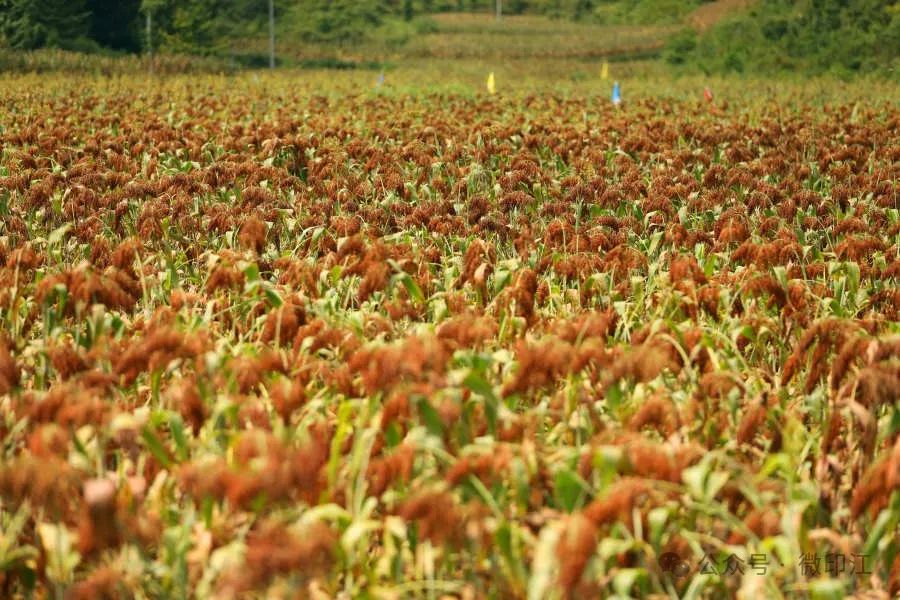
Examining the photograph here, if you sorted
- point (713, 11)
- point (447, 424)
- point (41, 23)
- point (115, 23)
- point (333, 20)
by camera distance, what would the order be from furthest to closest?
point (333, 20) → point (713, 11) → point (115, 23) → point (41, 23) → point (447, 424)

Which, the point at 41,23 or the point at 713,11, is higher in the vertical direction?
the point at 713,11

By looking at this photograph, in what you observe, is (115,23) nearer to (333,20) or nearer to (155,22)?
(155,22)

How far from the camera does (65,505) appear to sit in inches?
86.7

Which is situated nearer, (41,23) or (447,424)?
(447,424)

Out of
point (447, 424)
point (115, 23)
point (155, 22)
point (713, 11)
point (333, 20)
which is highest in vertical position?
point (713, 11)

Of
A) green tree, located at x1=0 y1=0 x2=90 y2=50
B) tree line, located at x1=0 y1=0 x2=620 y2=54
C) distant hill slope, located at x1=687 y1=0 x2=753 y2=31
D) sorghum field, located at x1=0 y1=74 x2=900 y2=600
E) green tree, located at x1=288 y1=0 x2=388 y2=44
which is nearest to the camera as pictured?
sorghum field, located at x1=0 y1=74 x2=900 y2=600

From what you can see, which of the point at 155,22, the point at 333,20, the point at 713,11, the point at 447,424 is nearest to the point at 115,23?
the point at 155,22

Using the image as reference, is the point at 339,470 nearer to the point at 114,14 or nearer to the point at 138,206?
the point at 138,206

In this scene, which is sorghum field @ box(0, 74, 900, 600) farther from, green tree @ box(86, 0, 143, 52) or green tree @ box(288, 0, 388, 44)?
green tree @ box(288, 0, 388, 44)

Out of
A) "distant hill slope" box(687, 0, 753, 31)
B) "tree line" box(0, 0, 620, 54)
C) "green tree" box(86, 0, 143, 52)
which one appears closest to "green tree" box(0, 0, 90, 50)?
"tree line" box(0, 0, 620, 54)

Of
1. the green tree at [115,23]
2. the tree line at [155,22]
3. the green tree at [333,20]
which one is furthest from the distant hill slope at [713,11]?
the green tree at [115,23]

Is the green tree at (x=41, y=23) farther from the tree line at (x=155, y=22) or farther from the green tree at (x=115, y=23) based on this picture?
the green tree at (x=115, y=23)

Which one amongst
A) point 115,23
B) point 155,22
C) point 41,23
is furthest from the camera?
point 155,22

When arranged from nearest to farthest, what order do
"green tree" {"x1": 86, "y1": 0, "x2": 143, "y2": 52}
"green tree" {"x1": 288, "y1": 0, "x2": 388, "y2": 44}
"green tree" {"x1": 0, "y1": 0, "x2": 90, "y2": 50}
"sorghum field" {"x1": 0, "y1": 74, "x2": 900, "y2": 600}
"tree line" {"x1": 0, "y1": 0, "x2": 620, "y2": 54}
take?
"sorghum field" {"x1": 0, "y1": 74, "x2": 900, "y2": 600}, "green tree" {"x1": 0, "y1": 0, "x2": 90, "y2": 50}, "tree line" {"x1": 0, "y1": 0, "x2": 620, "y2": 54}, "green tree" {"x1": 86, "y1": 0, "x2": 143, "y2": 52}, "green tree" {"x1": 288, "y1": 0, "x2": 388, "y2": 44}
